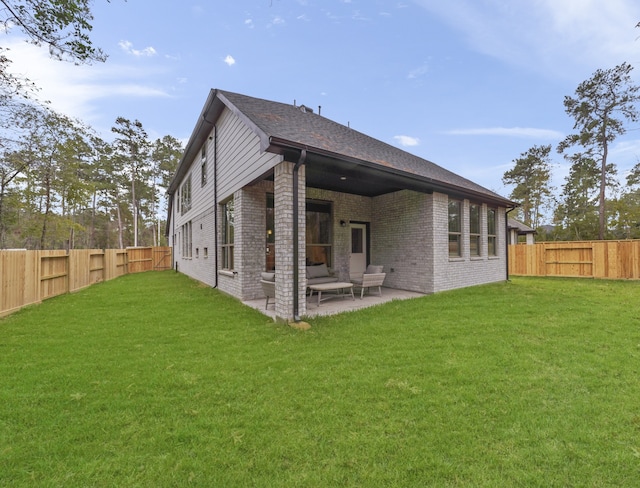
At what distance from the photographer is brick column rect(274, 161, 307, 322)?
530cm

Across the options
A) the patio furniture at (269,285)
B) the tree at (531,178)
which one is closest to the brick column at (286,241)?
the patio furniture at (269,285)

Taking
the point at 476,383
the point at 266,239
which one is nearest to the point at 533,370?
the point at 476,383

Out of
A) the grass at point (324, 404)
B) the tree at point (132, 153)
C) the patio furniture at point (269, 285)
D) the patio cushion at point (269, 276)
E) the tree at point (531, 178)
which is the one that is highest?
the tree at point (132, 153)

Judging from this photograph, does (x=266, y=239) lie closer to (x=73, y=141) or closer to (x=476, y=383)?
(x=476, y=383)

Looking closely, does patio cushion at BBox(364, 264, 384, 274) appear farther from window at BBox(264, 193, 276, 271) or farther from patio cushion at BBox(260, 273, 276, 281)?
patio cushion at BBox(260, 273, 276, 281)

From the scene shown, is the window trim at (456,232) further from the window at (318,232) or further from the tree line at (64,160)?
the tree line at (64,160)

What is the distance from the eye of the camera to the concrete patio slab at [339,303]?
→ 6.26 meters

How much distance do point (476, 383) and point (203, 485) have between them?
264cm

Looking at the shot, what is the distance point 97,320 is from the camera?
5.81 meters

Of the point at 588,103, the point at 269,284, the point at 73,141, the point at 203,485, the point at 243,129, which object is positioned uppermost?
the point at 588,103

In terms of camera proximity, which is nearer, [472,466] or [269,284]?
[472,466]

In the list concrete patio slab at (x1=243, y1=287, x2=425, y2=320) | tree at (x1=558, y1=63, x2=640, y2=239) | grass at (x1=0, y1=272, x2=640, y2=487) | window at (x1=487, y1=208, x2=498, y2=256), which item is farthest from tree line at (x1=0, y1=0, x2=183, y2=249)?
tree at (x1=558, y1=63, x2=640, y2=239)

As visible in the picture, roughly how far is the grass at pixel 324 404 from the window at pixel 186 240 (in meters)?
8.94

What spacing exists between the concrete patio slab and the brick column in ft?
1.83
